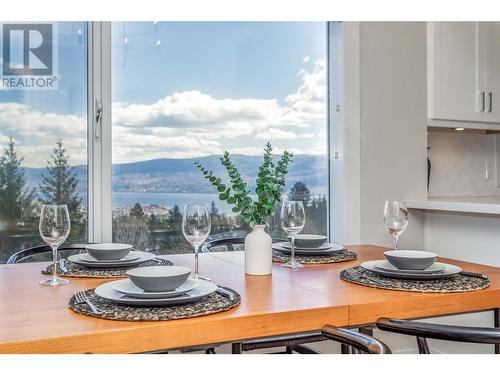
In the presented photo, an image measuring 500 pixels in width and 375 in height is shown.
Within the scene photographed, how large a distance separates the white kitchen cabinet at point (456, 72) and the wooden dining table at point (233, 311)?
1.62m

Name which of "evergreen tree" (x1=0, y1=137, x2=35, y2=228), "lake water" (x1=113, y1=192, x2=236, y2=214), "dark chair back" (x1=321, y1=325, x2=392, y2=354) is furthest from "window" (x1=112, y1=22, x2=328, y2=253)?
"dark chair back" (x1=321, y1=325, x2=392, y2=354)

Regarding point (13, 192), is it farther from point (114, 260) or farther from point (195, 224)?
point (195, 224)

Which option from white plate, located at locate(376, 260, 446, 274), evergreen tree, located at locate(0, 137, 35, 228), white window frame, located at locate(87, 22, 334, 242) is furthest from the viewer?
white window frame, located at locate(87, 22, 334, 242)

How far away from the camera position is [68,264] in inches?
60.9

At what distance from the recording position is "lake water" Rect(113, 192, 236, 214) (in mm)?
2508

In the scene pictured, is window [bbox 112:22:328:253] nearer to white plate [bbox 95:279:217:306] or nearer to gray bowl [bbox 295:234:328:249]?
gray bowl [bbox 295:234:328:249]

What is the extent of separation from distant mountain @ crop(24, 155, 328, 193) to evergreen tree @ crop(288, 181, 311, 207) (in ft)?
0.08

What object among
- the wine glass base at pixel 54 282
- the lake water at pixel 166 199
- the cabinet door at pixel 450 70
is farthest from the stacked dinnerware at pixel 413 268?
the cabinet door at pixel 450 70

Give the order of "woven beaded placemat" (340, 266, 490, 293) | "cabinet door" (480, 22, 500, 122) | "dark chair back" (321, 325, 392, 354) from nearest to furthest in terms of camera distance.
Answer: "dark chair back" (321, 325, 392, 354) < "woven beaded placemat" (340, 266, 490, 293) < "cabinet door" (480, 22, 500, 122)

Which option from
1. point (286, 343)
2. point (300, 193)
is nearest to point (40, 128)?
point (300, 193)
